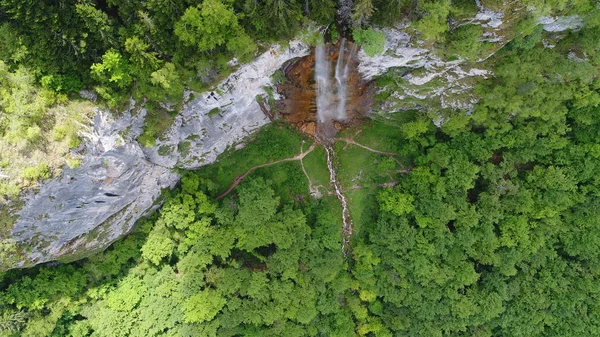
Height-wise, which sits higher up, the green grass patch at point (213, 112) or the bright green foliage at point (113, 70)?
the bright green foliage at point (113, 70)

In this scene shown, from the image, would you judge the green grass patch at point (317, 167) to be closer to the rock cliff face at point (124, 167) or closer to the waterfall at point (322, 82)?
the waterfall at point (322, 82)

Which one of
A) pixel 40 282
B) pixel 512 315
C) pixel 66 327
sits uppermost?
pixel 40 282

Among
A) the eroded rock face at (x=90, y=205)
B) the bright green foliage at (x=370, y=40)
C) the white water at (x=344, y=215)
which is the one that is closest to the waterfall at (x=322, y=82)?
the bright green foliage at (x=370, y=40)

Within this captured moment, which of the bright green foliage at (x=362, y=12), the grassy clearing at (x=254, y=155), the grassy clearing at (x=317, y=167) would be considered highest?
the bright green foliage at (x=362, y=12)

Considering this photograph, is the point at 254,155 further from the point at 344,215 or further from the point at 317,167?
the point at 344,215

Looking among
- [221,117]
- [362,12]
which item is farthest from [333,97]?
[362,12]

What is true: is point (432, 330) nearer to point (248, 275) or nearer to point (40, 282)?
point (248, 275)

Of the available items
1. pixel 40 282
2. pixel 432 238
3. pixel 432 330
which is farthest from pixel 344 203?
pixel 40 282

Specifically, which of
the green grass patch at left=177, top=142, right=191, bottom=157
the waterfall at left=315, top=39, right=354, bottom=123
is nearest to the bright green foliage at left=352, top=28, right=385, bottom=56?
the waterfall at left=315, top=39, right=354, bottom=123
